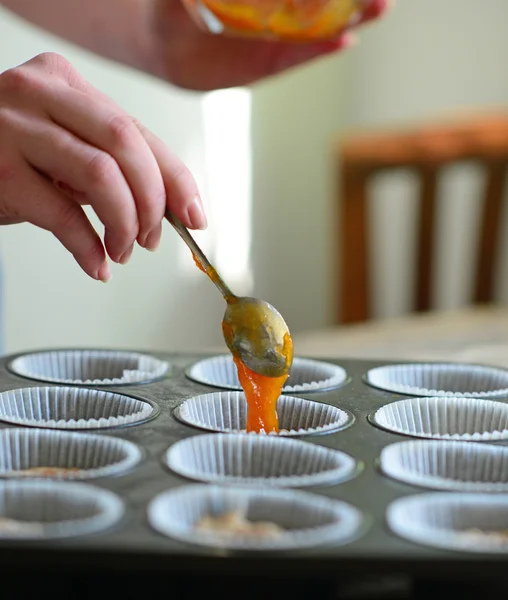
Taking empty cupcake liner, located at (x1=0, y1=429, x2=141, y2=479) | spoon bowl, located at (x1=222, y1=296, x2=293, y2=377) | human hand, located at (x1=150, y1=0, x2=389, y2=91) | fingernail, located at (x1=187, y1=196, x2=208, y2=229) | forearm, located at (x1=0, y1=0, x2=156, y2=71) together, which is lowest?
empty cupcake liner, located at (x1=0, y1=429, x2=141, y2=479)

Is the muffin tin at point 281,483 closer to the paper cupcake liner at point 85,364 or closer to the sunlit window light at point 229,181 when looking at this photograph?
the paper cupcake liner at point 85,364

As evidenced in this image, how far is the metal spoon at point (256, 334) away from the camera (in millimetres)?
1101

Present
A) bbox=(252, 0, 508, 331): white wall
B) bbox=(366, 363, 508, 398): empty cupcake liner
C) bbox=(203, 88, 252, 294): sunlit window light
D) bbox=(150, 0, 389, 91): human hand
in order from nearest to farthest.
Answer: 1. bbox=(366, 363, 508, 398): empty cupcake liner
2. bbox=(150, 0, 389, 91): human hand
3. bbox=(203, 88, 252, 294): sunlit window light
4. bbox=(252, 0, 508, 331): white wall

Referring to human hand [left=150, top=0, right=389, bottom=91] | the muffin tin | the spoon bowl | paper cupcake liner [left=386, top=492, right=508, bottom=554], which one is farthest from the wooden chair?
paper cupcake liner [left=386, top=492, right=508, bottom=554]

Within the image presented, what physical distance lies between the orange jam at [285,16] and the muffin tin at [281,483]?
438 millimetres

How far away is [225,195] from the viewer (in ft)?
10.3

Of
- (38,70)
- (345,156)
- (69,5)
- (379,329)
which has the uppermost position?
(345,156)

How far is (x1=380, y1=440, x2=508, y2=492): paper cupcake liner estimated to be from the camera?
0.97 metres

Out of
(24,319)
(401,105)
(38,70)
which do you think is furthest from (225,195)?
(38,70)

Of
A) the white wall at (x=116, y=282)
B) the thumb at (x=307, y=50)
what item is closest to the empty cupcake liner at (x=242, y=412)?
the thumb at (x=307, y=50)

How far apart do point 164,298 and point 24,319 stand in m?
0.62

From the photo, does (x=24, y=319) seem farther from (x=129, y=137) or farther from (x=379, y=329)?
(x=129, y=137)

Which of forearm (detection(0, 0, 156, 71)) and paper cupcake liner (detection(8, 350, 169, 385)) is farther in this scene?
forearm (detection(0, 0, 156, 71))

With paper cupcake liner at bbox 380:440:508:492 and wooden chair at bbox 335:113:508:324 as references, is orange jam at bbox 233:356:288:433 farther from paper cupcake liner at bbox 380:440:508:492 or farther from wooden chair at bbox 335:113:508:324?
wooden chair at bbox 335:113:508:324
